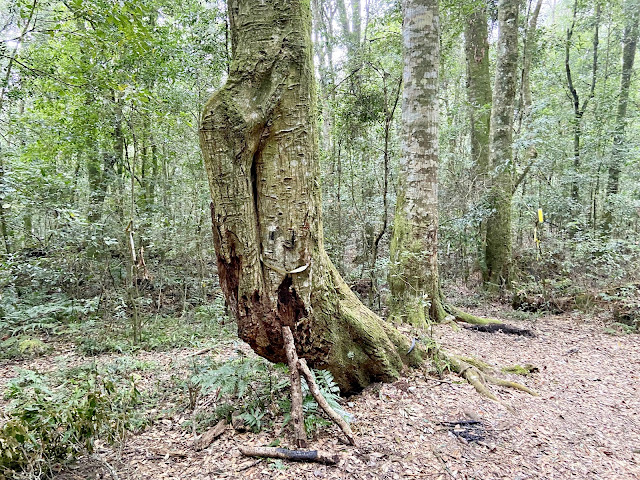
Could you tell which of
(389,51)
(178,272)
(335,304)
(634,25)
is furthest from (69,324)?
(634,25)

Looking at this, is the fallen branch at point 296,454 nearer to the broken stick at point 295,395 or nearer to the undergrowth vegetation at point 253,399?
the broken stick at point 295,395

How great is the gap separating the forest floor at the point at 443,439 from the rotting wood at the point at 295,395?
Answer: 16cm

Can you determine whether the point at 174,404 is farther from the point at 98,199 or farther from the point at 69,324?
the point at 98,199

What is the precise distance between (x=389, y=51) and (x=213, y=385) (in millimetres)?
7924

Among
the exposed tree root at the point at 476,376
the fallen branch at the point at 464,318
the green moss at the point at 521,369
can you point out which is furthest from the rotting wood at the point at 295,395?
the fallen branch at the point at 464,318

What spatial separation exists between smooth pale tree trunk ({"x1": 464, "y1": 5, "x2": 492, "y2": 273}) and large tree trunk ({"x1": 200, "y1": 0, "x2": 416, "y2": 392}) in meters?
7.07

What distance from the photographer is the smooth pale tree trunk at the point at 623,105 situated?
10.6 meters

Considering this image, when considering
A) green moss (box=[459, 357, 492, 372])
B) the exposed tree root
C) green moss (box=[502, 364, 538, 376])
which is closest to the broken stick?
the exposed tree root

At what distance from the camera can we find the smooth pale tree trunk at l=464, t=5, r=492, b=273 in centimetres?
896

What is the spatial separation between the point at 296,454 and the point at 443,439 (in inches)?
48.8

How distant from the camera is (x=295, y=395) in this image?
268 cm

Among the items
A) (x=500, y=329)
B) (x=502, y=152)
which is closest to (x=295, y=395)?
(x=500, y=329)

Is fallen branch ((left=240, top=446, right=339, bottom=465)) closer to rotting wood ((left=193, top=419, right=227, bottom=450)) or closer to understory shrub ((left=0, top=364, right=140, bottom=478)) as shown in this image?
rotting wood ((left=193, top=419, right=227, bottom=450))

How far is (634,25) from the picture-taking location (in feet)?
39.0
